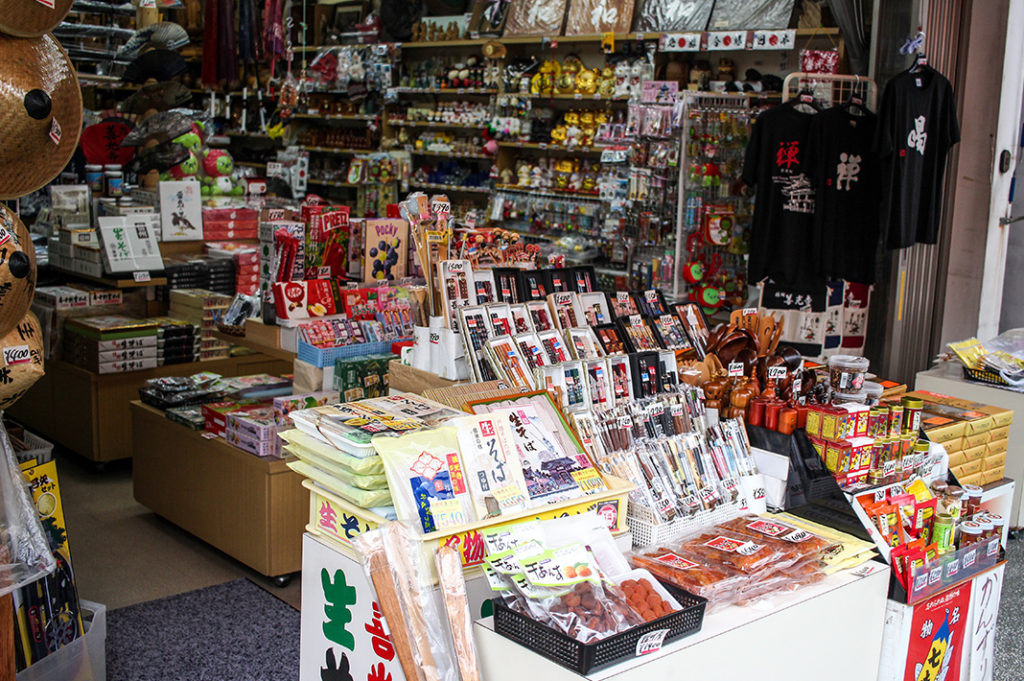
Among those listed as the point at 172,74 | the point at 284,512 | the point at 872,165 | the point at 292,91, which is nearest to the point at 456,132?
the point at 292,91

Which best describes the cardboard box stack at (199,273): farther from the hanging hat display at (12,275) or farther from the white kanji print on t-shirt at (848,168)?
the white kanji print on t-shirt at (848,168)

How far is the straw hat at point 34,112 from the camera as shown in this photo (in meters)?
2.28

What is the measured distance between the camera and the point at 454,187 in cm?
809

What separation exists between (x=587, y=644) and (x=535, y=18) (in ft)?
20.8

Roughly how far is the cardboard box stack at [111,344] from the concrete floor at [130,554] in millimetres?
617

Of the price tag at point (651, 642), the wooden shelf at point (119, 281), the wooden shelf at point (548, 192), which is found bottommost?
the price tag at point (651, 642)

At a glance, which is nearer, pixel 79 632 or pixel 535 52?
pixel 79 632

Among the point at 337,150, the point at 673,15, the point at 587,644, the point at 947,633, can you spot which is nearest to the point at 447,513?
the point at 587,644

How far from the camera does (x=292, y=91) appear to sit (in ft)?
27.8

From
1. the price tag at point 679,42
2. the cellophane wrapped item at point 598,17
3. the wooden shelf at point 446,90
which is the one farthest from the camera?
the wooden shelf at point 446,90

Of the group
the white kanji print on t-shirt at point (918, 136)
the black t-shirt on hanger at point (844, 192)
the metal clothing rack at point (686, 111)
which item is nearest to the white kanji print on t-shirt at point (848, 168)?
the black t-shirt on hanger at point (844, 192)

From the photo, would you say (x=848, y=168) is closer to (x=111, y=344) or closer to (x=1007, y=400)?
(x=1007, y=400)

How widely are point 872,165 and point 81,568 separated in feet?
14.1

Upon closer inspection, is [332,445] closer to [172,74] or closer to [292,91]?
[172,74]
